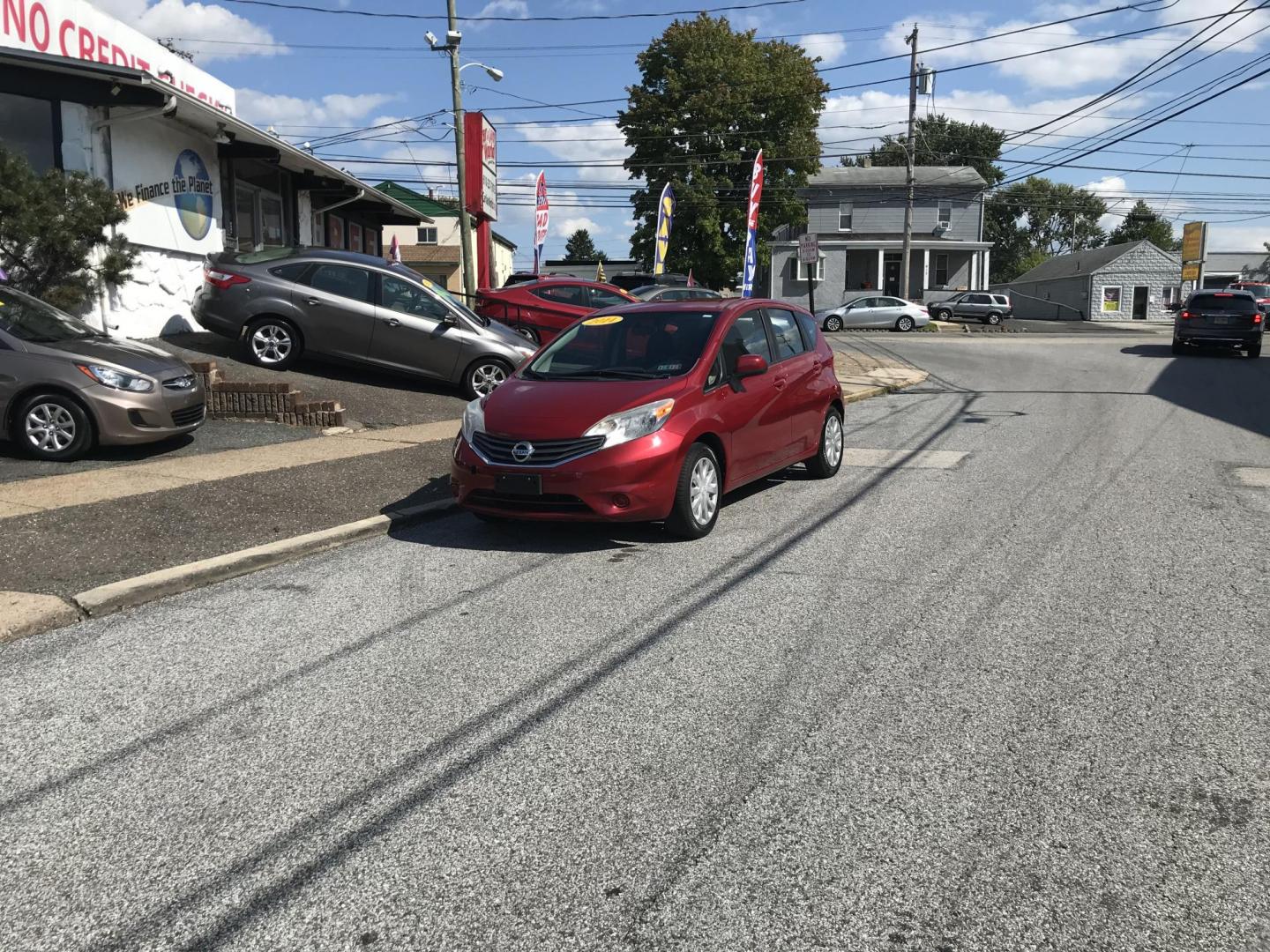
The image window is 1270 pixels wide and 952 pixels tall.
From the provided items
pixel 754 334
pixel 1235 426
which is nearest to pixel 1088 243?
pixel 1235 426

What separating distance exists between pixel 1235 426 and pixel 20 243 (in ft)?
48.3

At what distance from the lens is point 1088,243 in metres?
108

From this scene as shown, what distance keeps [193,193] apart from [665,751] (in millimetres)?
15090

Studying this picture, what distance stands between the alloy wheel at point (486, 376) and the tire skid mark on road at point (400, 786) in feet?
29.4

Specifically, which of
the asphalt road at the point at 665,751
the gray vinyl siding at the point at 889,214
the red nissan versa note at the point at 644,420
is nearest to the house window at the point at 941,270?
the gray vinyl siding at the point at 889,214

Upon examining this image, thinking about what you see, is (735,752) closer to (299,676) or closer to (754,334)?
(299,676)

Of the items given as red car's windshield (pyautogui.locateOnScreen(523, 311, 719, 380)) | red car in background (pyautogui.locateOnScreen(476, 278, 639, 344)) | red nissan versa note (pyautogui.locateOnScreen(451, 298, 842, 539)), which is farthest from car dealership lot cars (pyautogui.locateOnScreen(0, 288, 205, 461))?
red car in background (pyautogui.locateOnScreen(476, 278, 639, 344))

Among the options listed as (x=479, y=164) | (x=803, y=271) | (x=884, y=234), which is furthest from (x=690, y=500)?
(x=884, y=234)

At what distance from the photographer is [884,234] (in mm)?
56344

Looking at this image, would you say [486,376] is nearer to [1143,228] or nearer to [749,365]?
[749,365]

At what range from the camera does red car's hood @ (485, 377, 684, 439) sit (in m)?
7.12

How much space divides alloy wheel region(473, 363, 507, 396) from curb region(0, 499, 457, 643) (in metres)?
6.50

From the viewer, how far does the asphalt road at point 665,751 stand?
115 inches

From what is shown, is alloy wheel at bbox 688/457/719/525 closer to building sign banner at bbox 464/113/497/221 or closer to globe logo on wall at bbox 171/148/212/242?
globe logo on wall at bbox 171/148/212/242
